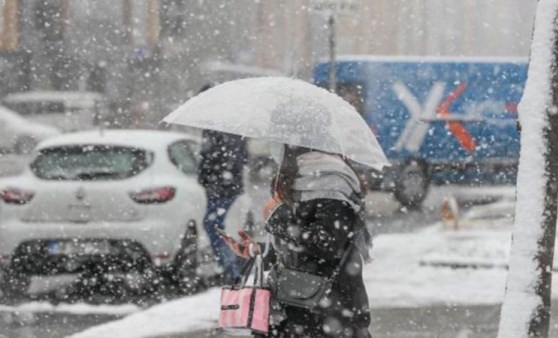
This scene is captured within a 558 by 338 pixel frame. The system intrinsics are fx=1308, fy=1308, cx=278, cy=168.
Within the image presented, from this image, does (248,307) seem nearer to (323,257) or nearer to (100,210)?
(323,257)

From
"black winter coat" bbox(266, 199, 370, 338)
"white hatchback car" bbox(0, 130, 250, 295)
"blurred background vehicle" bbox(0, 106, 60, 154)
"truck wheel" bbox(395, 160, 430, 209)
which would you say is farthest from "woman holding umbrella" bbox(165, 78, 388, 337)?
"truck wheel" bbox(395, 160, 430, 209)

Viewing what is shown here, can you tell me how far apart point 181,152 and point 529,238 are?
6157mm

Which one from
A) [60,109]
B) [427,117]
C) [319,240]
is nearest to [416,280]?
[319,240]

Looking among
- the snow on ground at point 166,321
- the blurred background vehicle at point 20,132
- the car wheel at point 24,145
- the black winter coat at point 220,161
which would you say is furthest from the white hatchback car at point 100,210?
the blurred background vehicle at point 20,132

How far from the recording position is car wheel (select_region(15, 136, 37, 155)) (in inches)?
786

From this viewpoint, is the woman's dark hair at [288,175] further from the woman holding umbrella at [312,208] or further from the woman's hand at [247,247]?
the woman's hand at [247,247]

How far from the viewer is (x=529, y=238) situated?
20.3 feet

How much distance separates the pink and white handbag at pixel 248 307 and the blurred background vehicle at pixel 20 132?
52.6ft

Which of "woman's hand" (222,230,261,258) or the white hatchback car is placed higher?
"woman's hand" (222,230,261,258)

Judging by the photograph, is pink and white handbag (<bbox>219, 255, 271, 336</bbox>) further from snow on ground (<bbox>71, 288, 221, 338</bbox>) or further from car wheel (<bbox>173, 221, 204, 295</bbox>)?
car wheel (<bbox>173, 221, 204, 295</bbox>)

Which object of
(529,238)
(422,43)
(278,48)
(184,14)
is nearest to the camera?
(529,238)

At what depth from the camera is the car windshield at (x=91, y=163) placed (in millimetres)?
10938

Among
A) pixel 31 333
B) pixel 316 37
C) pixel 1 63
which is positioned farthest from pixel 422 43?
pixel 31 333

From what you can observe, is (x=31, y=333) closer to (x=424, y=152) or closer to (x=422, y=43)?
(x=424, y=152)
